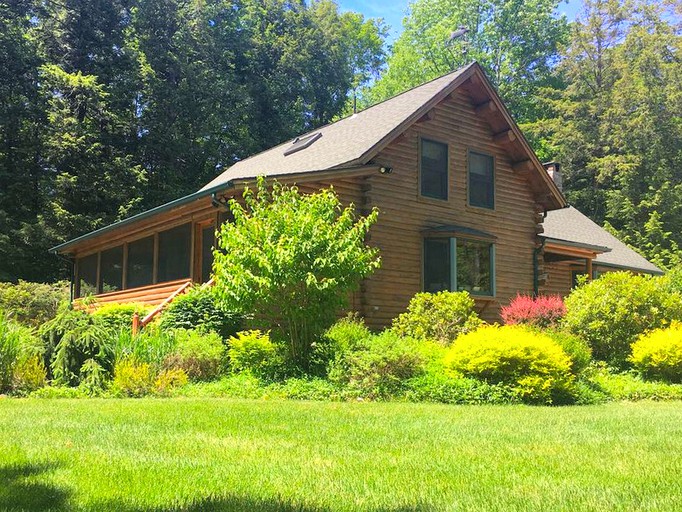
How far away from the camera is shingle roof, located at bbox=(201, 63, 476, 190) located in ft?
47.4

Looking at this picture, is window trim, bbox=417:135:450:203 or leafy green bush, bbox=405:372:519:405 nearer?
leafy green bush, bbox=405:372:519:405

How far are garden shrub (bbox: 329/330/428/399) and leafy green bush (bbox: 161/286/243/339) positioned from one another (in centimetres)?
325

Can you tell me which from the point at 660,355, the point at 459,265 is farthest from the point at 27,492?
the point at 459,265

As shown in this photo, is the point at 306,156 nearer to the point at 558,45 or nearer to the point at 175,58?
the point at 175,58

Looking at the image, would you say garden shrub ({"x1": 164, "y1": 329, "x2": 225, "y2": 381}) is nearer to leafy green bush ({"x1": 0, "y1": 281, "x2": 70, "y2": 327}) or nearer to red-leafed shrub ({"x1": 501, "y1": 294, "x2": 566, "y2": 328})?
red-leafed shrub ({"x1": 501, "y1": 294, "x2": 566, "y2": 328})

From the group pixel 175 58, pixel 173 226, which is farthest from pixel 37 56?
pixel 173 226

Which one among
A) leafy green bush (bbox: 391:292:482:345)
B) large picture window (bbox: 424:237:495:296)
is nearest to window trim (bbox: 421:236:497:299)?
large picture window (bbox: 424:237:495:296)

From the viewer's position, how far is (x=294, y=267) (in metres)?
9.72

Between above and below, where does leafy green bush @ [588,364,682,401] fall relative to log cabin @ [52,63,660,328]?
below

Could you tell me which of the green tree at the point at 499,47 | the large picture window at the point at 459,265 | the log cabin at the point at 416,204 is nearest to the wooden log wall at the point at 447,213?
the log cabin at the point at 416,204

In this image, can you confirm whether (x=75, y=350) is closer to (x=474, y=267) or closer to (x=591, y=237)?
(x=474, y=267)

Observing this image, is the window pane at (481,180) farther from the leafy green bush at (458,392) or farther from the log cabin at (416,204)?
the leafy green bush at (458,392)

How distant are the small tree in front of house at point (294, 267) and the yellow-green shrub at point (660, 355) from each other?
201 inches

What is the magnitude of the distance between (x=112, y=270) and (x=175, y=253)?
5.08 meters
